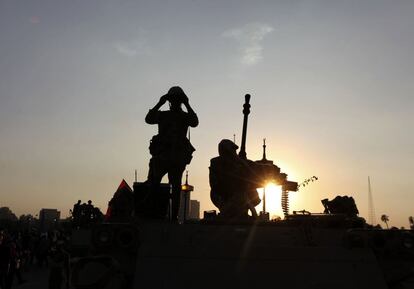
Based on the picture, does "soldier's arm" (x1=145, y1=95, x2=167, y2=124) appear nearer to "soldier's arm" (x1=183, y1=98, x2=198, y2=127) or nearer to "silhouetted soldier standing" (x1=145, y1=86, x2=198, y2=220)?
"silhouetted soldier standing" (x1=145, y1=86, x2=198, y2=220)

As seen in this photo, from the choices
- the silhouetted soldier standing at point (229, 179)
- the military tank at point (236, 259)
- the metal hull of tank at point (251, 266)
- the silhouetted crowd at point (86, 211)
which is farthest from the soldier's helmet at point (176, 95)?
the silhouetted crowd at point (86, 211)

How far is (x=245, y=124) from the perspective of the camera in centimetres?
945

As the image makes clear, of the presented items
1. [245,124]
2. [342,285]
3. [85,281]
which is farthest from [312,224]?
[245,124]

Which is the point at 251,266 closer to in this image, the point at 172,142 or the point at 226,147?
the point at 226,147

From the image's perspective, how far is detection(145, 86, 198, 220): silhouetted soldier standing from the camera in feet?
24.2

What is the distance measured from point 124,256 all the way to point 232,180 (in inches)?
112

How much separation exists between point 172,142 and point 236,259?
3.30m

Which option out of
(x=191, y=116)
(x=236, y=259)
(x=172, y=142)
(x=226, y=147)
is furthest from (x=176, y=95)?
(x=236, y=259)

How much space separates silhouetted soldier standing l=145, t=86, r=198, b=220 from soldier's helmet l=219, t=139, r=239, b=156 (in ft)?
1.91

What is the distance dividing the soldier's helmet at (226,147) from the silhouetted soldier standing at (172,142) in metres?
0.58

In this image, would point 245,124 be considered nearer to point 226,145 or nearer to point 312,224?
point 226,145

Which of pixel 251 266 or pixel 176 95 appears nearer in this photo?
pixel 251 266

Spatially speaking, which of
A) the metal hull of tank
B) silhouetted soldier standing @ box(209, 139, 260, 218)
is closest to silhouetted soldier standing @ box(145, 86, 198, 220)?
silhouetted soldier standing @ box(209, 139, 260, 218)

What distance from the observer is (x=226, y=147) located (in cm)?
730
